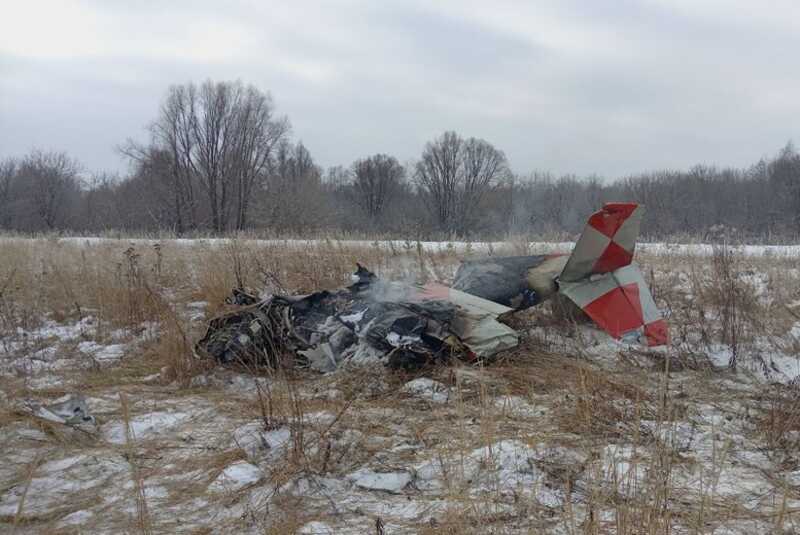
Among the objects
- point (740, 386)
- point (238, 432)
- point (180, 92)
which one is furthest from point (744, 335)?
point (180, 92)

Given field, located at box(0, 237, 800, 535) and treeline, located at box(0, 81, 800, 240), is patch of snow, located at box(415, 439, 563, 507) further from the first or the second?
treeline, located at box(0, 81, 800, 240)

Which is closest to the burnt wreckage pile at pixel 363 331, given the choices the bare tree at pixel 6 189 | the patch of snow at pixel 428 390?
the patch of snow at pixel 428 390

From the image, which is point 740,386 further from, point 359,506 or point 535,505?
point 359,506

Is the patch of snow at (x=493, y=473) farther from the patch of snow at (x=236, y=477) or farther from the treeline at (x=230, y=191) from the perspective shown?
the treeline at (x=230, y=191)

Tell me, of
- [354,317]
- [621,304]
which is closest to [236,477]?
[354,317]

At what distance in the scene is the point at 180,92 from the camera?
3950cm

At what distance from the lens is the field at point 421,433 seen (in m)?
1.96

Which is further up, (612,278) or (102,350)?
(612,278)

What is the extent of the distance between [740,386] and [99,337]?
5.79 metres

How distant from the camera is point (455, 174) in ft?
187

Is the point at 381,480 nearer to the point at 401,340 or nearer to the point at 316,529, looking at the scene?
the point at 316,529

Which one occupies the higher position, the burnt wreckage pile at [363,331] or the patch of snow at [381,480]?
the burnt wreckage pile at [363,331]

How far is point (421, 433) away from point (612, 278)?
9.20ft

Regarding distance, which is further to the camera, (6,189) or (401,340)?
(6,189)
